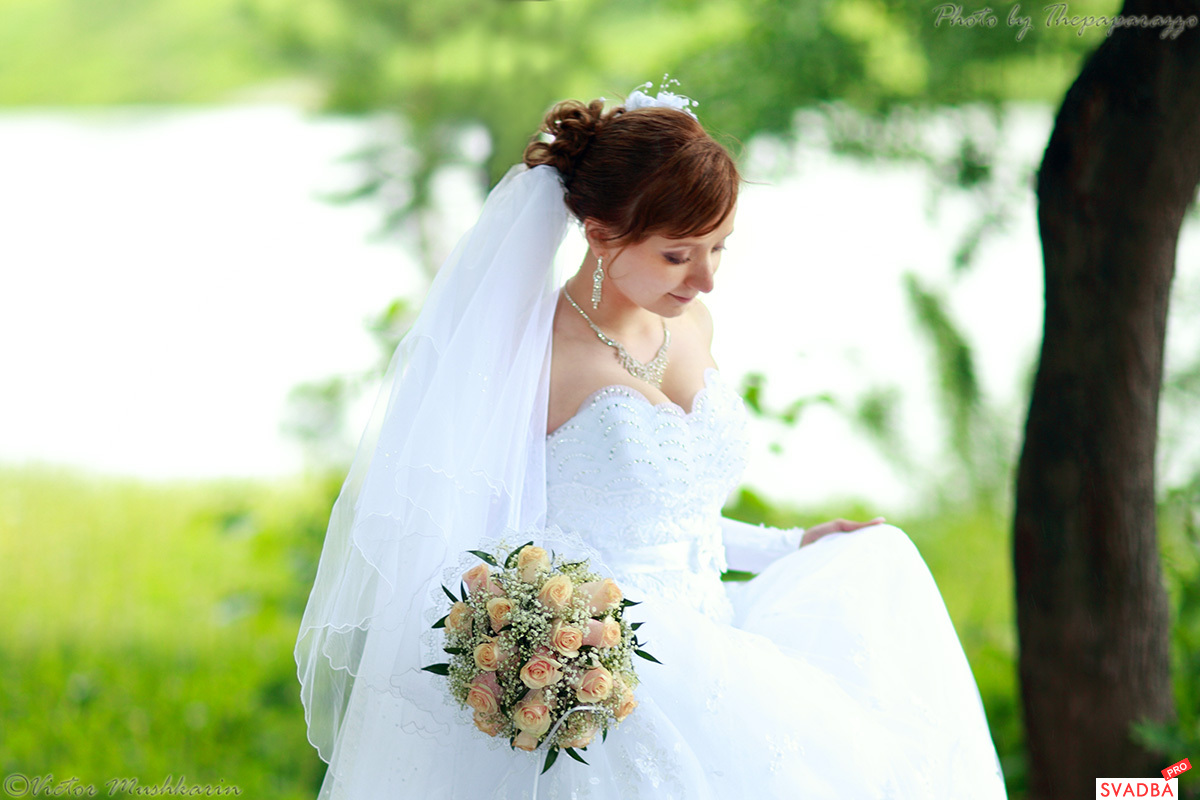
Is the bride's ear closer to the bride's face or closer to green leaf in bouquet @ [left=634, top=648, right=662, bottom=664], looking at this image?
the bride's face

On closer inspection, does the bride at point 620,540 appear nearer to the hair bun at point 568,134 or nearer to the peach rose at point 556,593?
the hair bun at point 568,134

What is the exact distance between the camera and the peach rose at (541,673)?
163 centimetres

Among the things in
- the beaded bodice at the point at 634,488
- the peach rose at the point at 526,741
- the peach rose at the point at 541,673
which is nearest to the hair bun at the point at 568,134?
the beaded bodice at the point at 634,488

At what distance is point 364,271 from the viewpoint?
518cm

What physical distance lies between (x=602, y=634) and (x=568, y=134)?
1.19m

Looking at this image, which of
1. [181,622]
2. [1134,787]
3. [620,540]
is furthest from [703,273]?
[181,622]

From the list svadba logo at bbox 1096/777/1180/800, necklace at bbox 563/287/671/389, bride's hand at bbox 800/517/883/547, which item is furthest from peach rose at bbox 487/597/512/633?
svadba logo at bbox 1096/777/1180/800

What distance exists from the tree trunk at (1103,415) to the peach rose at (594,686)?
2163mm

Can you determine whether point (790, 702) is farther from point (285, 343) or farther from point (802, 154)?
point (285, 343)

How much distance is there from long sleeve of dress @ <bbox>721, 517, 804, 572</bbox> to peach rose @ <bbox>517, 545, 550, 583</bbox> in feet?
2.94

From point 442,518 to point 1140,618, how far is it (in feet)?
8.16

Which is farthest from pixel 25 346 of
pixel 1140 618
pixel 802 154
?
pixel 1140 618

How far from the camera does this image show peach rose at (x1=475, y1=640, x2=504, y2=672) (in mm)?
1670

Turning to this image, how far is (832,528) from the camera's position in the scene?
8.12ft
